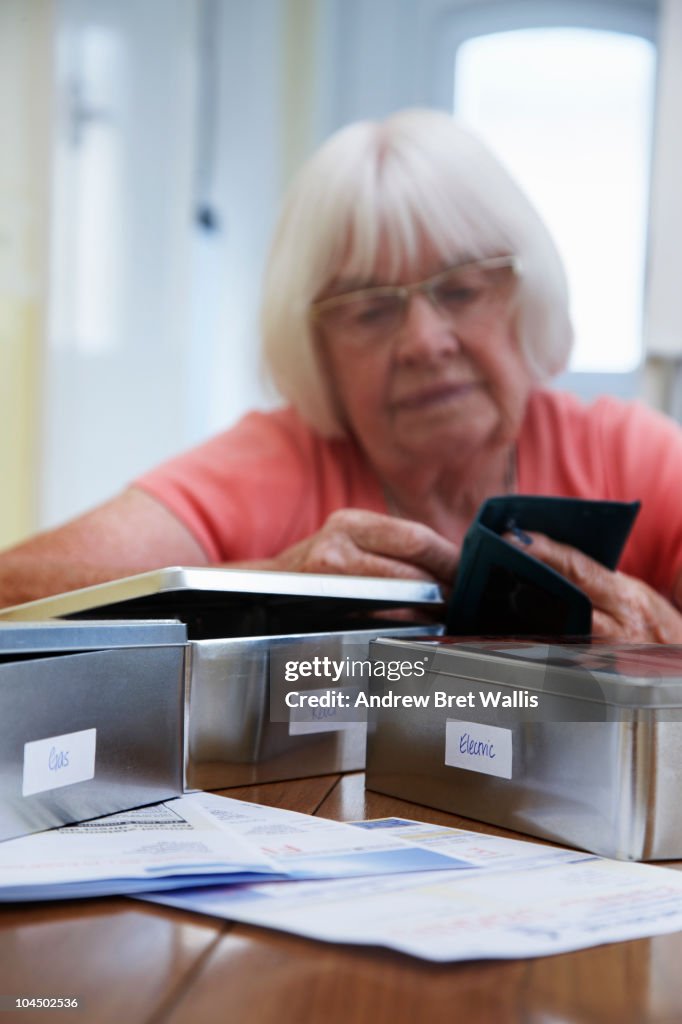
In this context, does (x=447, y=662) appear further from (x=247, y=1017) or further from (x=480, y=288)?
(x=480, y=288)

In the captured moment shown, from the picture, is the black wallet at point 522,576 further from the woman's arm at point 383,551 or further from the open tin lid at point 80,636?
the open tin lid at point 80,636

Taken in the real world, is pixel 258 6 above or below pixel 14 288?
above

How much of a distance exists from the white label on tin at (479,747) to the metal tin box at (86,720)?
144 mm

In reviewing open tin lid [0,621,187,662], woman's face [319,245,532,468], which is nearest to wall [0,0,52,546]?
woman's face [319,245,532,468]

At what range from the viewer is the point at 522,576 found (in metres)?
0.70

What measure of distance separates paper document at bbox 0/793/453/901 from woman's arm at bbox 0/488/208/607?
456 mm

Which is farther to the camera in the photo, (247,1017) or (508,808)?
(508,808)

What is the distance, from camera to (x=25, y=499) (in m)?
2.08

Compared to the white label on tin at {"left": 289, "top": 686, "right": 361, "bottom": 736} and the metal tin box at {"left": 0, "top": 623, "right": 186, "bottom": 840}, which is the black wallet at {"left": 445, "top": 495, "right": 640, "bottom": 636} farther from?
the metal tin box at {"left": 0, "top": 623, "right": 186, "bottom": 840}

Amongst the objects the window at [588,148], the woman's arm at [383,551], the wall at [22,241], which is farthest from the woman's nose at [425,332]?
the window at [588,148]

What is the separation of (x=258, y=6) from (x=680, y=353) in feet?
5.10

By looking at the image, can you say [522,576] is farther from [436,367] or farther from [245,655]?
[436,367]

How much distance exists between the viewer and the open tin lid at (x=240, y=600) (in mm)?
550

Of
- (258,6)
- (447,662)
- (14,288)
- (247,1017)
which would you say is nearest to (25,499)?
(14,288)
